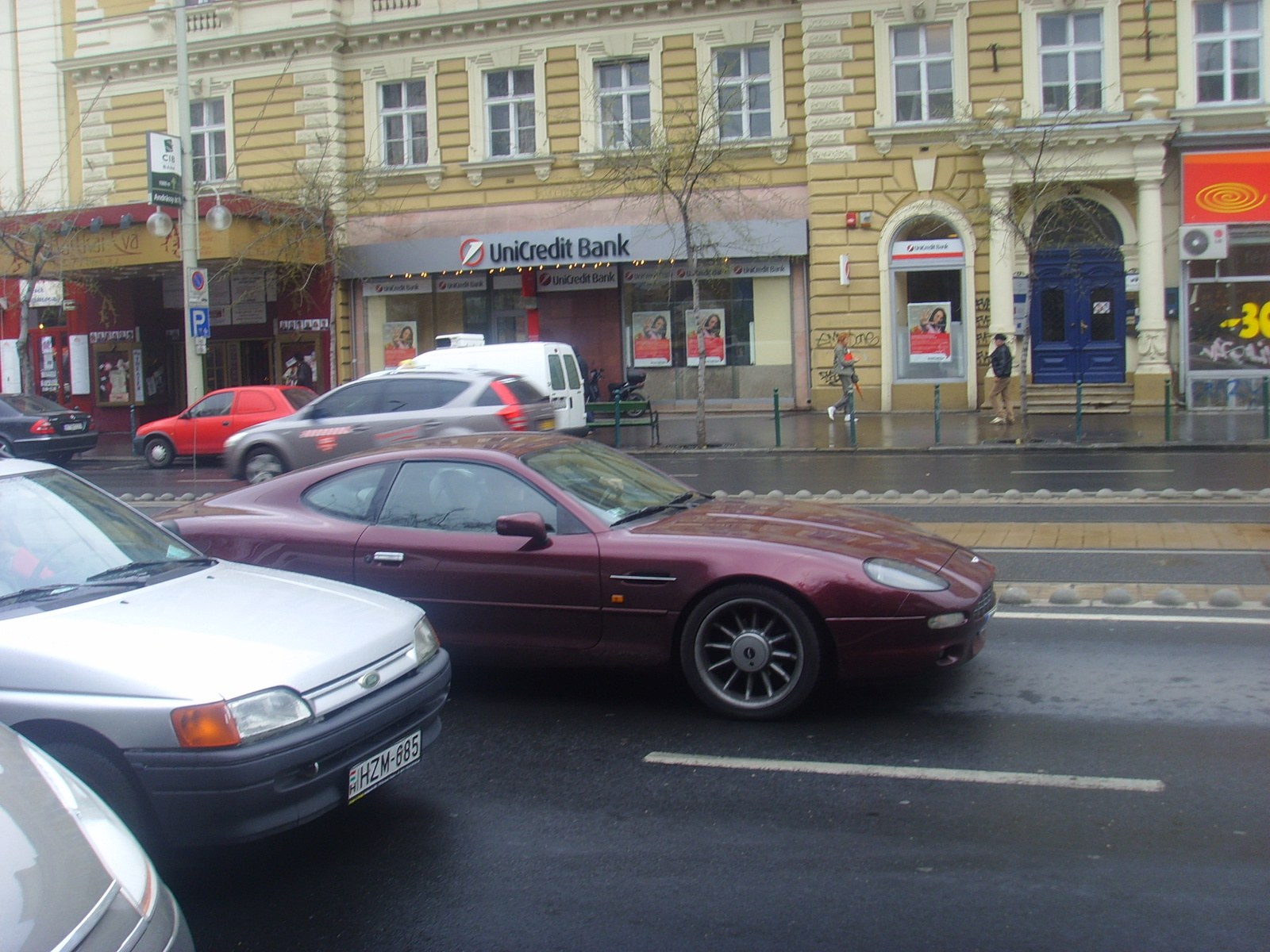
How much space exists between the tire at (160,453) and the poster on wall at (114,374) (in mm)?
10056

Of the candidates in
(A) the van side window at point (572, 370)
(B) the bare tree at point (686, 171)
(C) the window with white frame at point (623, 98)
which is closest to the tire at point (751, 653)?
(A) the van side window at point (572, 370)

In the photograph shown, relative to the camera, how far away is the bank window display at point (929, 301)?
1021 inches

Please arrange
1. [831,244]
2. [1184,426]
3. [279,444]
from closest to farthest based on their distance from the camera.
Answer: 1. [279,444]
2. [1184,426]
3. [831,244]

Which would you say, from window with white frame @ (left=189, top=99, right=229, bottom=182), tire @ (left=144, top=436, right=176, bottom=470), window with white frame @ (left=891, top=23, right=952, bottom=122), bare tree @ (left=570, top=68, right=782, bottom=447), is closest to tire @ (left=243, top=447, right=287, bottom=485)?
tire @ (left=144, top=436, right=176, bottom=470)

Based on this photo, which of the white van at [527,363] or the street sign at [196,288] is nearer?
the white van at [527,363]

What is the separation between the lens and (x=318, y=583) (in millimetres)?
5141

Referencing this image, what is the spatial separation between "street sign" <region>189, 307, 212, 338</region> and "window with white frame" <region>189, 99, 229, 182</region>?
9.64 m

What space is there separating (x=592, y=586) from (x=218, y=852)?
2103mm

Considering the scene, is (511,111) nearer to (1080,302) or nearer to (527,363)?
(527,363)

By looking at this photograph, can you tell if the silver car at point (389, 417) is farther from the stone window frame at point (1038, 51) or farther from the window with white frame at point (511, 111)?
the stone window frame at point (1038, 51)

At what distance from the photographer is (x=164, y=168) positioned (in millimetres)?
22750

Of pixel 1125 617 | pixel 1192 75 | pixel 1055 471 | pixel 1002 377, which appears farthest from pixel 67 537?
pixel 1192 75

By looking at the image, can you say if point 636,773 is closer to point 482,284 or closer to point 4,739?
point 4,739

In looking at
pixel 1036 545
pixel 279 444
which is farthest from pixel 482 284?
pixel 1036 545
